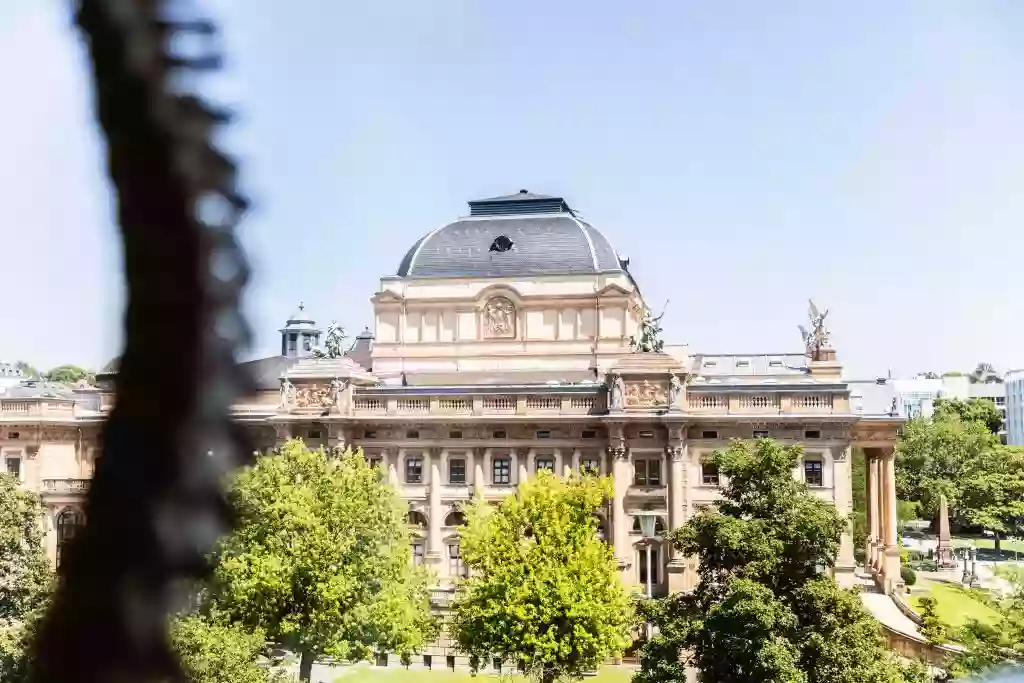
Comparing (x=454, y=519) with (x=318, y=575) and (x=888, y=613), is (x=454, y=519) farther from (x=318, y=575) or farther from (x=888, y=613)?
(x=888, y=613)

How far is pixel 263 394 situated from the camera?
2777mm

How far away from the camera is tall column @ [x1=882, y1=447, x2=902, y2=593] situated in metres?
57.4

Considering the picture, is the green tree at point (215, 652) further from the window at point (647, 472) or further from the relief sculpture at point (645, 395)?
the relief sculpture at point (645, 395)

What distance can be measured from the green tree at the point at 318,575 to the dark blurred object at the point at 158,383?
102 feet

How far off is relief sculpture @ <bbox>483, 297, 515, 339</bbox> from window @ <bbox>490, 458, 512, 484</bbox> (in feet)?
32.8

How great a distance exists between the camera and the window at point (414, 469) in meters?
55.2

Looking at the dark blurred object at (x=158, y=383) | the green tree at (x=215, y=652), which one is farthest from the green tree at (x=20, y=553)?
the dark blurred object at (x=158, y=383)

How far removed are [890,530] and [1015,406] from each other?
11129 cm

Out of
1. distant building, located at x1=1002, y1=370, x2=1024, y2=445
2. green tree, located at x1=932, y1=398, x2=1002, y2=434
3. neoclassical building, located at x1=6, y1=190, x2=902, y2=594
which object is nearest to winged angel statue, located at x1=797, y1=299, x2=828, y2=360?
neoclassical building, located at x1=6, y1=190, x2=902, y2=594

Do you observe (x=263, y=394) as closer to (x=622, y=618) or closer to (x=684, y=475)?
(x=622, y=618)

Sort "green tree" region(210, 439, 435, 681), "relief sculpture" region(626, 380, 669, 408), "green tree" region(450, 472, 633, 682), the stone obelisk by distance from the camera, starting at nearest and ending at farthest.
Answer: "green tree" region(210, 439, 435, 681), "green tree" region(450, 472, 633, 682), "relief sculpture" region(626, 380, 669, 408), the stone obelisk

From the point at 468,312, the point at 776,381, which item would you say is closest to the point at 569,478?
the point at 776,381

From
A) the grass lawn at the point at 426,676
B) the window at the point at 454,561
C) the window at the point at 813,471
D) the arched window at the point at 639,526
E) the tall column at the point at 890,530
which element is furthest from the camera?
the tall column at the point at 890,530

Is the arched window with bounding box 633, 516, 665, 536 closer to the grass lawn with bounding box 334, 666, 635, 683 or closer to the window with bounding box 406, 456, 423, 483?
the grass lawn with bounding box 334, 666, 635, 683
